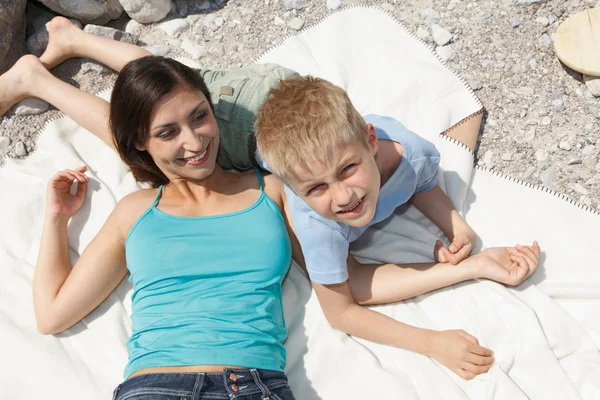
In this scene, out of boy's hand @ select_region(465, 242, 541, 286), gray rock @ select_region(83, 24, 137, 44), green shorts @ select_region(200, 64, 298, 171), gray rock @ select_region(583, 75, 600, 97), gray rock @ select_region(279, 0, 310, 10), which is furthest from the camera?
gray rock @ select_region(279, 0, 310, 10)

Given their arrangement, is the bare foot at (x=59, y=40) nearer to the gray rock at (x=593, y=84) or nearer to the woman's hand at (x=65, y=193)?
the woman's hand at (x=65, y=193)

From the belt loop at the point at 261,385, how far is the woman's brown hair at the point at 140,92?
3.34 ft

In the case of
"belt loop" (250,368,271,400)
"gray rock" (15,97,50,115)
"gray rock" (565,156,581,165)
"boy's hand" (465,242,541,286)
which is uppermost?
"gray rock" (15,97,50,115)

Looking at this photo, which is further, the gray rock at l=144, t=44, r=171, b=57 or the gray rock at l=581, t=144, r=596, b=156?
the gray rock at l=144, t=44, r=171, b=57

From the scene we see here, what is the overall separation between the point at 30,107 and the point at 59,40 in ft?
1.37

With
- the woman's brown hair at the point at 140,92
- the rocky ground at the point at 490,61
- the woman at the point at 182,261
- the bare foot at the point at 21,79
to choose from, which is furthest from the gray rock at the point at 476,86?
the bare foot at the point at 21,79

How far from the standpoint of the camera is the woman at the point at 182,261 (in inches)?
84.4

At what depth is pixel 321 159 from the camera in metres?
1.78

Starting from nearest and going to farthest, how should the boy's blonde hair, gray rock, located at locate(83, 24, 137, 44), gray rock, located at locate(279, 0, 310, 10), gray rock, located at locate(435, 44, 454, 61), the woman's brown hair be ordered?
1. the boy's blonde hair
2. the woman's brown hair
3. gray rock, located at locate(435, 44, 454, 61)
4. gray rock, located at locate(83, 24, 137, 44)
5. gray rock, located at locate(279, 0, 310, 10)

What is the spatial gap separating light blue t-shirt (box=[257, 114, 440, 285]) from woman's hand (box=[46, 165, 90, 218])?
1154 millimetres

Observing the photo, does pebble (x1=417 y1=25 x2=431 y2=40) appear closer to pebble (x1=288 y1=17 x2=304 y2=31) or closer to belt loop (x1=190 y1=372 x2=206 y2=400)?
pebble (x1=288 y1=17 x2=304 y2=31)

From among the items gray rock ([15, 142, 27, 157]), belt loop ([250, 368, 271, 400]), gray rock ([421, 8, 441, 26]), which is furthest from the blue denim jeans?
gray rock ([421, 8, 441, 26])

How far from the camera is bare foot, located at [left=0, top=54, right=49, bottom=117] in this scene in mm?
3146

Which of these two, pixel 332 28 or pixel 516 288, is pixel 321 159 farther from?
pixel 332 28
